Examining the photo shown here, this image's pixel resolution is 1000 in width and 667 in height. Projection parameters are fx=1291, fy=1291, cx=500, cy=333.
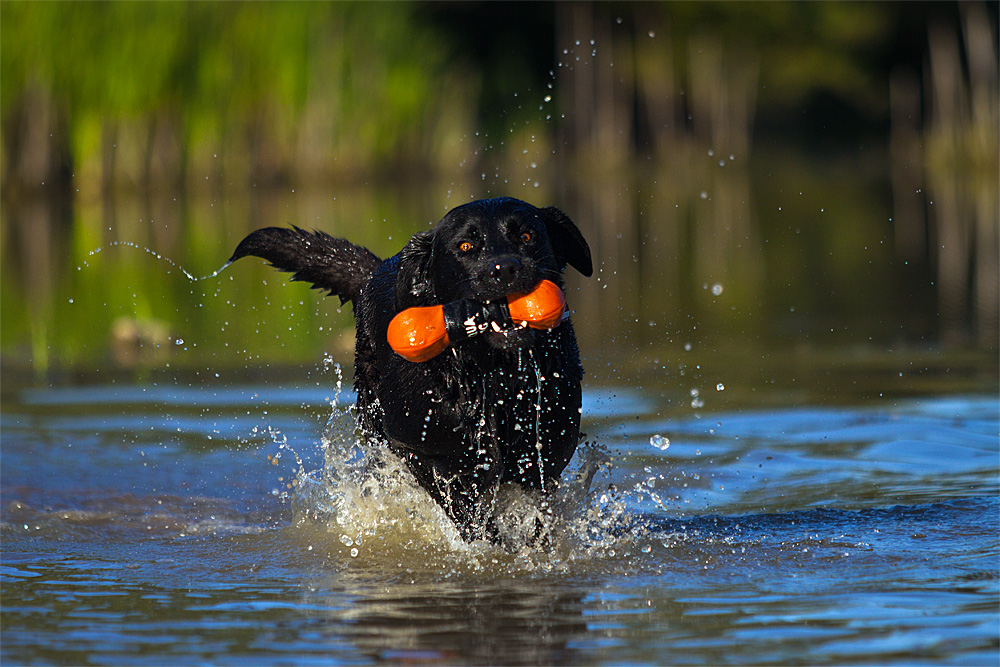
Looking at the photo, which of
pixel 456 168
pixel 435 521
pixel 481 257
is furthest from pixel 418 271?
pixel 456 168

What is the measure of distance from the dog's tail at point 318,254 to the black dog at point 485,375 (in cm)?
90

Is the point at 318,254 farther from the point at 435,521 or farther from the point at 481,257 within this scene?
the point at 481,257

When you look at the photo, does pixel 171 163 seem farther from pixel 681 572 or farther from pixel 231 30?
pixel 681 572

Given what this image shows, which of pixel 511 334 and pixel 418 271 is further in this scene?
pixel 418 271

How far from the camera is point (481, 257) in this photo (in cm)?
415

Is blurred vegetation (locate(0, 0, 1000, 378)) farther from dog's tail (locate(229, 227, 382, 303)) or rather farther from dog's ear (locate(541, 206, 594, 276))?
dog's ear (locate(541, 206, 594, 276))

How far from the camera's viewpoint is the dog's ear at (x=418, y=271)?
4.34 meters

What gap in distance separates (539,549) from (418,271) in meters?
1.03

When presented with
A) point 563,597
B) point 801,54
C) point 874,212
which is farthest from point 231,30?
point 801,54

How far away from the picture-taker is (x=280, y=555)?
4.45m

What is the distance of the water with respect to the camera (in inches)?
135

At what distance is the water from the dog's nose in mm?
937

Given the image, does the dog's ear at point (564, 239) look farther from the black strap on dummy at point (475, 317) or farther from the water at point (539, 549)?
the water at point (539, 549)

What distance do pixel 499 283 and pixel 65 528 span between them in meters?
2.07
